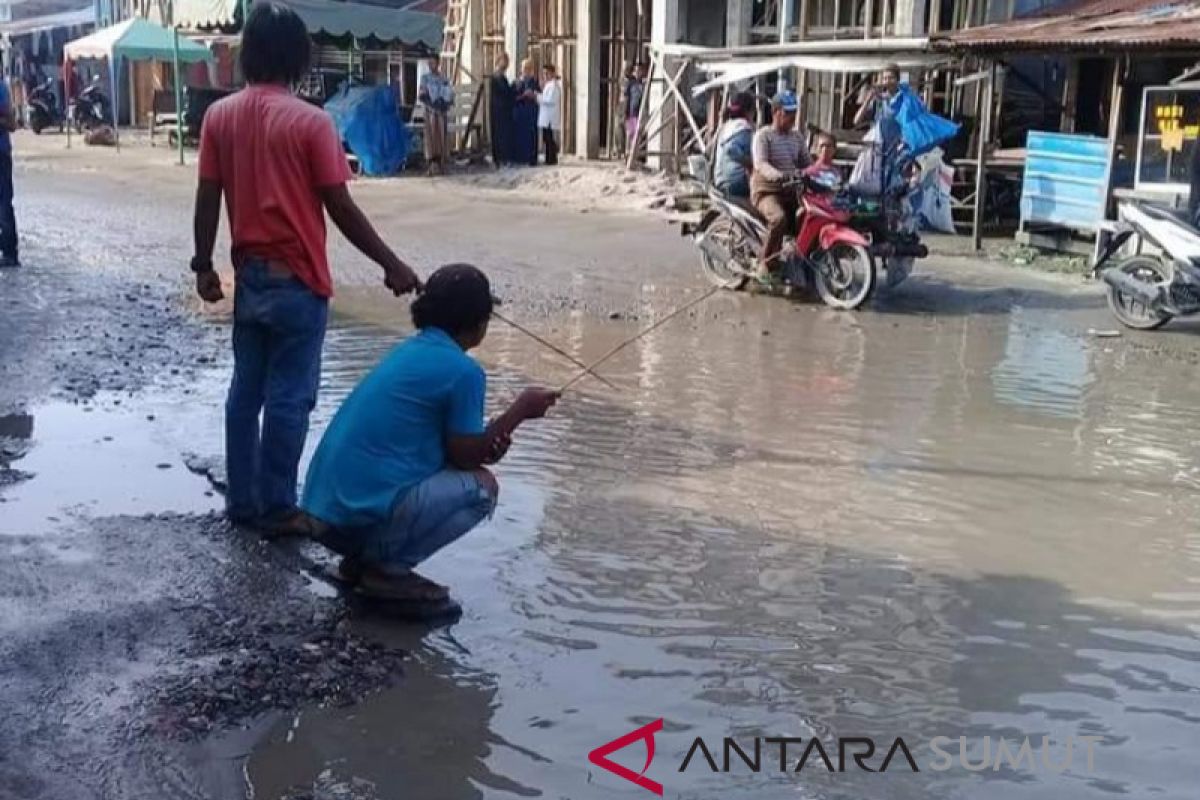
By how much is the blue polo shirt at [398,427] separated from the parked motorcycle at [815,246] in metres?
6.71

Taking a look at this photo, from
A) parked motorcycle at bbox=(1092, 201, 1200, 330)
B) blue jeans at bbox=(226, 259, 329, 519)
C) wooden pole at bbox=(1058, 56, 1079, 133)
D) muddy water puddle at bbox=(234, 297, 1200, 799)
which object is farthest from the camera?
wooden pole at bbox=(1058, 56, 1079, 133)

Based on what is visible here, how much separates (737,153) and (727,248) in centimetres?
84

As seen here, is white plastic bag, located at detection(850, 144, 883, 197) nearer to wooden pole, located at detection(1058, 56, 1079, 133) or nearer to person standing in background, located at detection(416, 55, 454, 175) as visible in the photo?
wooden pole, located at detection(1058, 56, 1079, 133)

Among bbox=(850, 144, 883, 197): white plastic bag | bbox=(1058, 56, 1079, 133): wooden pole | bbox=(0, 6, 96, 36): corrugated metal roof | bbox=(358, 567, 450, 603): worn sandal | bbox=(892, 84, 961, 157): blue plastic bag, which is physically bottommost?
bbox=(358, 567, 450, 603): worn sandal

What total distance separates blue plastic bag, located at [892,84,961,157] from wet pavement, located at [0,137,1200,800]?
451 centimetres

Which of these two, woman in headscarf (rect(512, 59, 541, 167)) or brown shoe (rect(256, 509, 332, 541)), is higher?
woman in headscarf (rect(512, 59, 541, 167))

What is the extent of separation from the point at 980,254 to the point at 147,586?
37.1 feet

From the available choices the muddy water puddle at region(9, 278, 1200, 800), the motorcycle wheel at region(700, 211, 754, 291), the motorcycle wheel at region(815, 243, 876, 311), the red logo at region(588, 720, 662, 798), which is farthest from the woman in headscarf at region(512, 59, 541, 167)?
the red logo at region(588, 720, 662, 798)

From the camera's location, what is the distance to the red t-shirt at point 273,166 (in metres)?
4.62

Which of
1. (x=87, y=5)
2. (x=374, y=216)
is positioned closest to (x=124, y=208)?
(x=374, y=216)

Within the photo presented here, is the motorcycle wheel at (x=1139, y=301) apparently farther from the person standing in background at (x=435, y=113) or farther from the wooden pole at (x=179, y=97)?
the wooden pole at (x=179, y=97)

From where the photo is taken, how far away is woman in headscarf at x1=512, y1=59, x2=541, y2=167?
22.6m

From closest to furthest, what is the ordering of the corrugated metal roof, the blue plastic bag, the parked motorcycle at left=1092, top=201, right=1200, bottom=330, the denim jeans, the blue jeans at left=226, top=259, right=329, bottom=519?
1. the blue jeans at left=226, top=259, right=329, bottom=519
2. the parked motorcycle at left=1092, top=201, right=1200, bottom=330
3. the denim jeans
4. the blue plastic bag
5. the corrugated metal roof

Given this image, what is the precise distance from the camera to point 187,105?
92.6 ft
